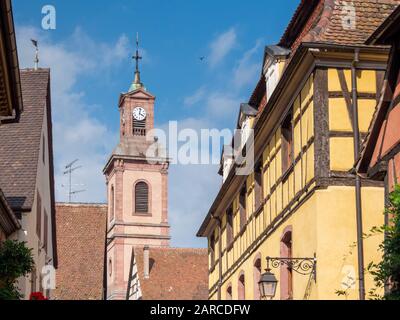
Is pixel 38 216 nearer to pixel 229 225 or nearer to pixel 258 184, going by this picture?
pixel 258 184

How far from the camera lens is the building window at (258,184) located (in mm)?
23906

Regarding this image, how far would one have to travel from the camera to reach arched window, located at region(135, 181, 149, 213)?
83.6m

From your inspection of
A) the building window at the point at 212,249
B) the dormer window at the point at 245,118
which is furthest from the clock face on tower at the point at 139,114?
the dormer window at the point at 245,118

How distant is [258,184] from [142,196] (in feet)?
197

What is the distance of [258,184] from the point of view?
24250mm

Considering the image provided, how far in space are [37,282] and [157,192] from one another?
187 ft

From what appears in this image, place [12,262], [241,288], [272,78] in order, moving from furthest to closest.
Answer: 1. [241,288]
2. [272,78]
3. [12,262]

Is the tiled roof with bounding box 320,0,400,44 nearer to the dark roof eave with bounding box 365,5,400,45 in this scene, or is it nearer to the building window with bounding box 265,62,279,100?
the building window with bounding box 265,62,279,100

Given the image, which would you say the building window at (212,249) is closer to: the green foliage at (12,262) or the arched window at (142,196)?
the green foliage at (12,262)

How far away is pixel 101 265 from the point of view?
50.2m

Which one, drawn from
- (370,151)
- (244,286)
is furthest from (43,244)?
(370,151)

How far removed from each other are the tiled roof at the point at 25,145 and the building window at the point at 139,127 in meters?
56.8

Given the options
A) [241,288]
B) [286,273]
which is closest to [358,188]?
[286,273]

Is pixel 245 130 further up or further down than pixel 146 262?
further down
